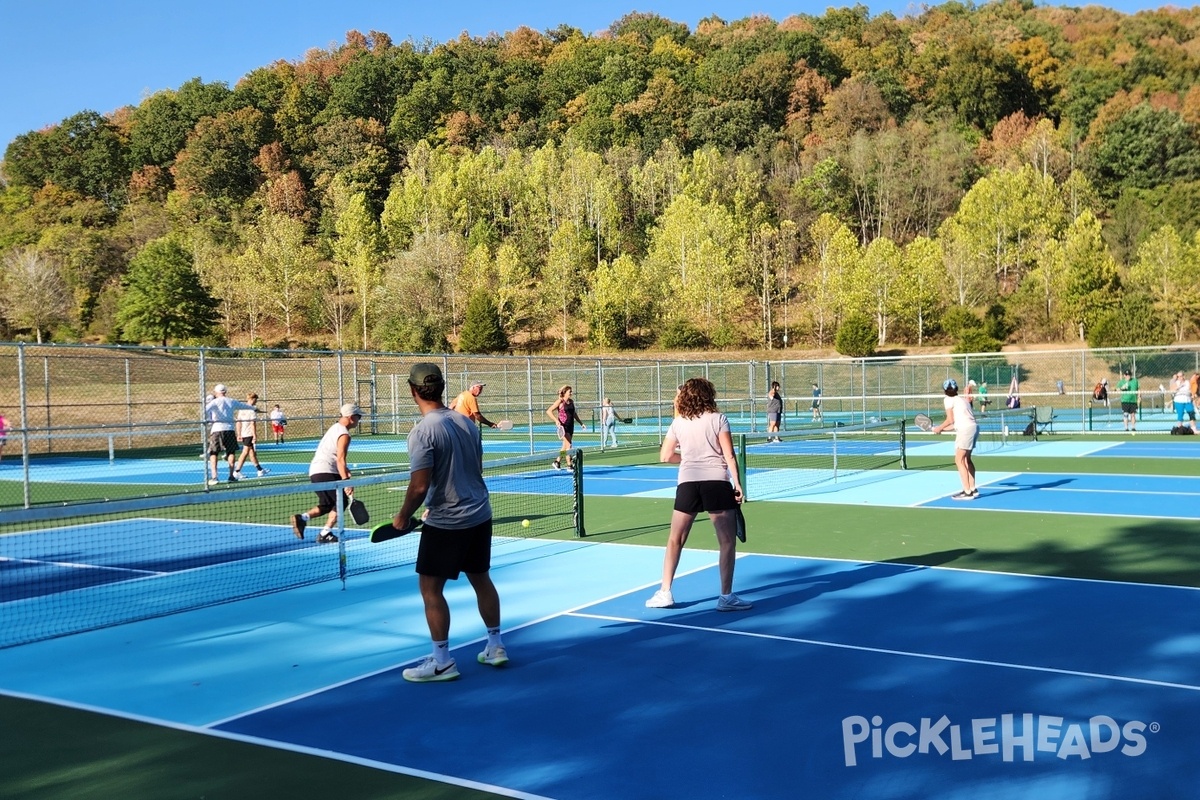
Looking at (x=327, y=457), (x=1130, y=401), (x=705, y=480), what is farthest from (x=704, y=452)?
(x=1130, y=401)

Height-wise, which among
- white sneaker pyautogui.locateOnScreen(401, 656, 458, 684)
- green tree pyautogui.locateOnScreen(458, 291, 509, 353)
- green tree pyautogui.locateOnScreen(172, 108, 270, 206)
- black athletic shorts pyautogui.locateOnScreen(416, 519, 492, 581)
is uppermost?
green tree pyautogui.locateOnScreen(172, 108, 270, 206)

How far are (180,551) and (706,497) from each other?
7.31 m

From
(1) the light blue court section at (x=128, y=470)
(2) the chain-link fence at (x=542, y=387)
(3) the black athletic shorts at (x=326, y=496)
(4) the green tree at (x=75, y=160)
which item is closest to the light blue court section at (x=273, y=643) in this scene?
(3) the black athletic shorts at (x=326, y=496)

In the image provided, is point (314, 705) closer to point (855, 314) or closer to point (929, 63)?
point (855, 314)

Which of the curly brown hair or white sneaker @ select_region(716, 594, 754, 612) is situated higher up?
the curly brown hair

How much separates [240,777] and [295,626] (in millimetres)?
3321

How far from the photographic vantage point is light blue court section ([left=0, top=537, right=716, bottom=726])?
259 inches

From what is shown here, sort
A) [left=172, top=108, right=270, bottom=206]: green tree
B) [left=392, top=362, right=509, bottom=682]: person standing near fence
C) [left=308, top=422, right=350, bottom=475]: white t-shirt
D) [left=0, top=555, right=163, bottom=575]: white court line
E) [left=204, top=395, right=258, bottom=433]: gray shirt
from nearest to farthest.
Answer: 1. [left=392, top=362, right=509, bottom=682]: person standing near fence
2. [left=0, top=555, right=163, bottom=575]: white court line
3. [left=308, top=422, right=350, bottom=475]: white t-shirt
4. [left=204, top=395, right=258, bottom=433]: gray shirt
5. [left=172, top=108, right=270, bottom=206]: green tree

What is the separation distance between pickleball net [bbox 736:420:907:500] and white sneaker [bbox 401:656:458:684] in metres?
9.43

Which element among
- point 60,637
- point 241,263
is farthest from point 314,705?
point 241,263

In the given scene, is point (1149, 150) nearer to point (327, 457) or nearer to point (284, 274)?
point (284, 274)

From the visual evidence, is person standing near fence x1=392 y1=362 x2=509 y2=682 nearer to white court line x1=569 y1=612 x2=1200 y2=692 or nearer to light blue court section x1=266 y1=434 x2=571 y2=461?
white court line x1=569 y1=612 x2=1200 y2=692

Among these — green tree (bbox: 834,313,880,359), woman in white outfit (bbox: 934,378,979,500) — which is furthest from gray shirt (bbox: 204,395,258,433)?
green tree (bbox: 834,313,880,359)

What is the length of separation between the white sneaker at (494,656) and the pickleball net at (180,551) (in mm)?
2857
